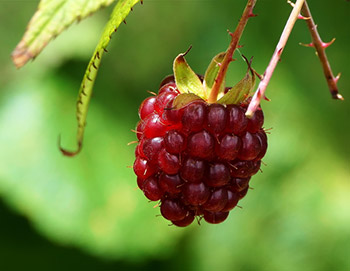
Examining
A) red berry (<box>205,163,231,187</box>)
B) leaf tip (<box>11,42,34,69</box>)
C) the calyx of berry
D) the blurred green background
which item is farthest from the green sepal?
the blurred green background

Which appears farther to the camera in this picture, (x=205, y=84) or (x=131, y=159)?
(x=131, y=159)

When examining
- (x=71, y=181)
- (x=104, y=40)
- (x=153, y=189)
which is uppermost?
(x=104, y=40)

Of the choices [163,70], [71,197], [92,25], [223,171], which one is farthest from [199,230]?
[223,171]

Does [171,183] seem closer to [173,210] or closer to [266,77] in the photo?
[173,210]

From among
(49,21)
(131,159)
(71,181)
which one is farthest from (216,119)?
(131,159)

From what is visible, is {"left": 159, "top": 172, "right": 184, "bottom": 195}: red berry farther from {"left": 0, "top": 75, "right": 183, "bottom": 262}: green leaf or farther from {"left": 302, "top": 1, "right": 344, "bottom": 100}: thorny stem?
{"left": 0, "top": 75, "right": 183, "bottom": 262}: green leaf

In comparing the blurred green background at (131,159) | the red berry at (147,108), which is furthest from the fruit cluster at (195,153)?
the blurred green background at (131,159)

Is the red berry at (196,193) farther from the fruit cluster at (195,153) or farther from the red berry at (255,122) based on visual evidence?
the red berry at (255,122)
